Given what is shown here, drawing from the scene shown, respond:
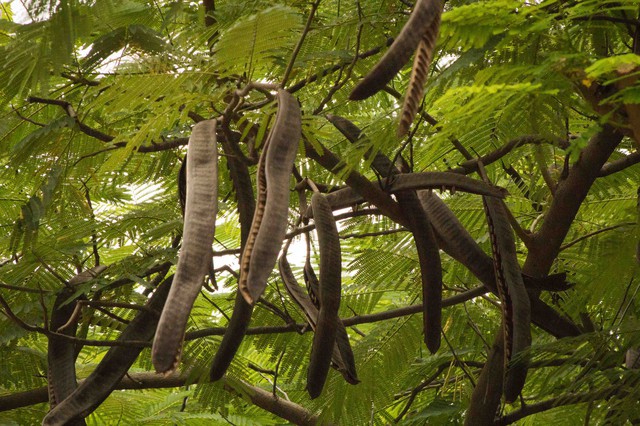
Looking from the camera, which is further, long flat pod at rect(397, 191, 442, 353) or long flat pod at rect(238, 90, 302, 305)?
long flat pod at rect(397, 191, 442, 353)

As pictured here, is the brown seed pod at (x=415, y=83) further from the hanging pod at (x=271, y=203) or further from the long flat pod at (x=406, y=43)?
the hanging pod at (x=271, y=203)

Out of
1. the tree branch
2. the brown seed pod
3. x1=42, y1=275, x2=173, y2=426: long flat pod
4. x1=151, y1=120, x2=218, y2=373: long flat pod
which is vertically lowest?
the tree branch

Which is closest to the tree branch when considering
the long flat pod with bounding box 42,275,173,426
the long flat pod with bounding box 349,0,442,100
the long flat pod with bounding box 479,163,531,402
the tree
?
the tree

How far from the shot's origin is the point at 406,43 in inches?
52.5

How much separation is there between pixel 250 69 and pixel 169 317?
0.84 meters

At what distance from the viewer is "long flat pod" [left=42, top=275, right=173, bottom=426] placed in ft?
7.67

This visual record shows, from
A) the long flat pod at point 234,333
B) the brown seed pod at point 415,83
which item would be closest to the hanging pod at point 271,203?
the brown seed pod at point 415,83

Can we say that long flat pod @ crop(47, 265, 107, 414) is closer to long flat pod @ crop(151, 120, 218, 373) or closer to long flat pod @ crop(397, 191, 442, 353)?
long flat pod @ crop(397, 191, 442, 353)

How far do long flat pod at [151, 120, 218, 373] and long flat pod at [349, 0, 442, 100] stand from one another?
38 cm

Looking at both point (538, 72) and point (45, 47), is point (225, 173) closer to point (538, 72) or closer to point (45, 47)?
point (45, 47)

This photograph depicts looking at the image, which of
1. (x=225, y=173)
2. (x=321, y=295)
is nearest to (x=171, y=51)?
(x=321, y=295)

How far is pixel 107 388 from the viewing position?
7.87 ft

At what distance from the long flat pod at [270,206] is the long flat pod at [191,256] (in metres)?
0.07

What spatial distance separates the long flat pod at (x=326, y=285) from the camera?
2.04 metres
